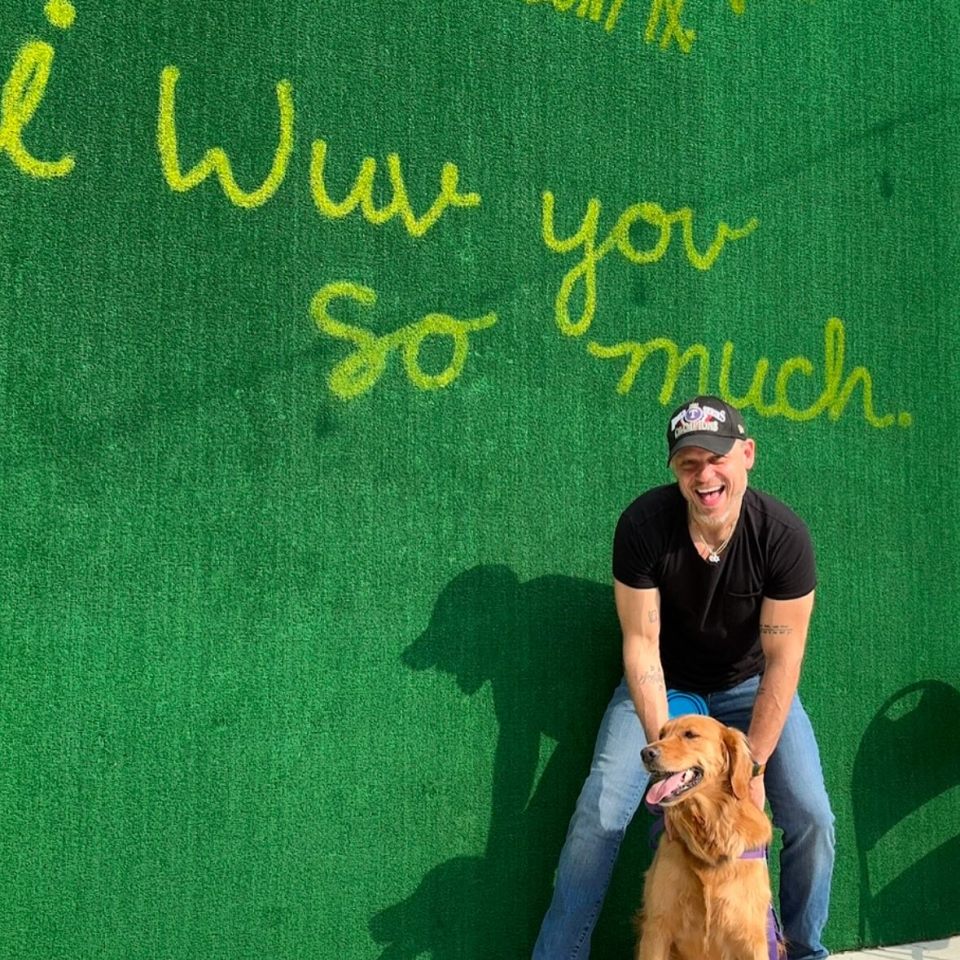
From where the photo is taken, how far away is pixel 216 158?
3.07m

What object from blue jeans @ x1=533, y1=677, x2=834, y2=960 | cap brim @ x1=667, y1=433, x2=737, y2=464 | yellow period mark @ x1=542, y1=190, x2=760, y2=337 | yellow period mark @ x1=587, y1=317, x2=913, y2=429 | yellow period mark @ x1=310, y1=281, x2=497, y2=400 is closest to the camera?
cap brim @ x1=667, y1=433, x2=737, y2=464

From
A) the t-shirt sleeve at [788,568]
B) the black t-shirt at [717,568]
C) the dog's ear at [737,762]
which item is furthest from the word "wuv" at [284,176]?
the dog's ear at [737,762]

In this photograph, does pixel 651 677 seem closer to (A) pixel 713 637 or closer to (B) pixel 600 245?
(A) pixel 713 637

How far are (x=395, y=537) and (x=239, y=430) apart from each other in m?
0.56

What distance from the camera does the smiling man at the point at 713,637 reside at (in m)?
3.04

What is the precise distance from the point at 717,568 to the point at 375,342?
1.18 m

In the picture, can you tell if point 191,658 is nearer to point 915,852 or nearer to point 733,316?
point 733,316

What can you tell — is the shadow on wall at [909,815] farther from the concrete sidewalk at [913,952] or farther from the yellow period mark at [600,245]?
the yellow period mark at [600,245]

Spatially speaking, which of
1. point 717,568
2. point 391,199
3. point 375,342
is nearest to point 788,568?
point 717,568

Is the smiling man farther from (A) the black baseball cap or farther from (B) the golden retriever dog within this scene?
(B) the golden retriever dog

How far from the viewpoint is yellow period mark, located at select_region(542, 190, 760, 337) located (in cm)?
357

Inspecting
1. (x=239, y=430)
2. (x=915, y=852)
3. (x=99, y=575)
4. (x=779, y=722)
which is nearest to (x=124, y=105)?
(x=239, y=430)

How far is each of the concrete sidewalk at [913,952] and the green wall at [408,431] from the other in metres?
0.06

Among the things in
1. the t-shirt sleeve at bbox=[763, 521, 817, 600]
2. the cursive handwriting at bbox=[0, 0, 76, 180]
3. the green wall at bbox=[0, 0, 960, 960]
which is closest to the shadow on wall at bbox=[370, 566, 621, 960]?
the green wall at bbox=[0, 0, 960, 960]
